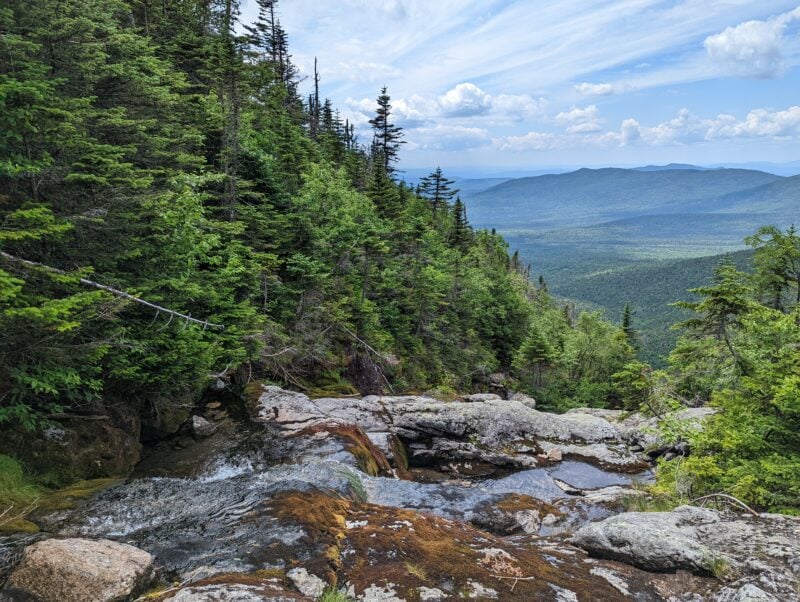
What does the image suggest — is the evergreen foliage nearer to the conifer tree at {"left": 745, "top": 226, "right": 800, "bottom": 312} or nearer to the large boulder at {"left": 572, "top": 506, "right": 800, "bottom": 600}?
the large boulder at {"left": 572, "top": 506, "right": 800, "bottom": 600}

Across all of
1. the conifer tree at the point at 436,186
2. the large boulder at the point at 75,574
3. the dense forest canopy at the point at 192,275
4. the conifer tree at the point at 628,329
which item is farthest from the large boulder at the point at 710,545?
the conifer tree at the point at 628,329

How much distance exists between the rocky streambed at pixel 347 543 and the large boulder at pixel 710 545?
23mm

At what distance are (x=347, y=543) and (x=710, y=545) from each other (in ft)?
17.5

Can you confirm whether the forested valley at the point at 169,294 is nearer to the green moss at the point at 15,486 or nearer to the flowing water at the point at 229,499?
the green moss at the point at 15,486

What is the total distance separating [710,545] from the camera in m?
6.46

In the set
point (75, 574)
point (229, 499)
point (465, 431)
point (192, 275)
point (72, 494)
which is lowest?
point (465, 431)

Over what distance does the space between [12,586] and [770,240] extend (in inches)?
1182

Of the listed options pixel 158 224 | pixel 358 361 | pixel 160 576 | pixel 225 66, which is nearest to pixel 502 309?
pixel 358 361

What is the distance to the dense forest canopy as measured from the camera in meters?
8.47

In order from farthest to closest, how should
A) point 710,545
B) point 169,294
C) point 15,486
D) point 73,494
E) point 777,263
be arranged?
point 777,263 < point 169,294 < point 73,494 < point 15,486 < point 710,545

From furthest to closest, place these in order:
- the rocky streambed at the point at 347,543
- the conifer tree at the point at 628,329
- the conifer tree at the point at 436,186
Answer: the conifer tree at the point at 628,329
the conifer tree at the point at 436,186
the rocky streambed at the point at 347,543

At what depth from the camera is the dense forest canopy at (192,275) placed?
847cm

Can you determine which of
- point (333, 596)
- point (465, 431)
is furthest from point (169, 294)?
point (465, 431)

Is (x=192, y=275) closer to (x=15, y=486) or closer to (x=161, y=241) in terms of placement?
(x=161, y=241)
